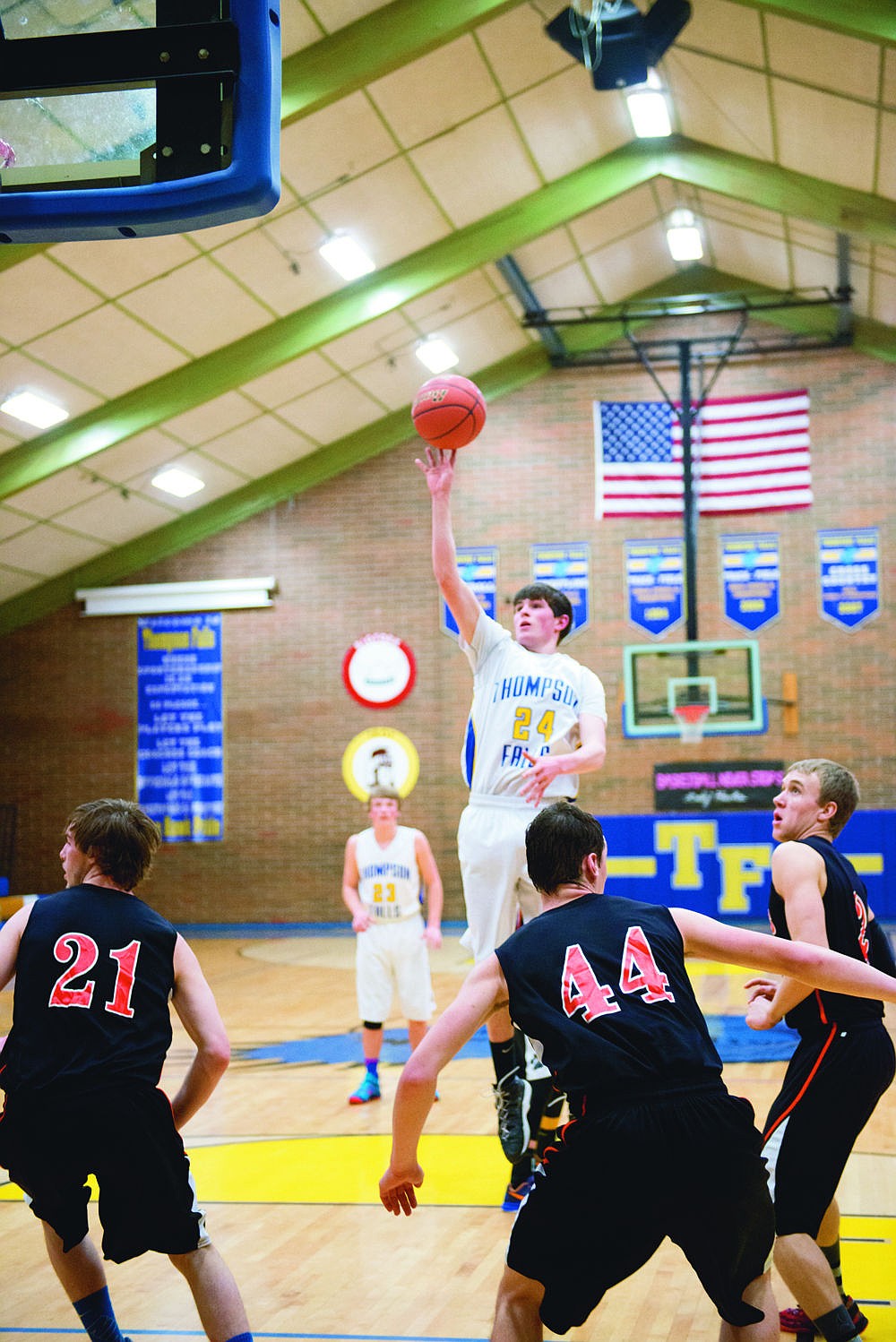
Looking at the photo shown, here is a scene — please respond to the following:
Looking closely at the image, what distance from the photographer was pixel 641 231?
15219mm

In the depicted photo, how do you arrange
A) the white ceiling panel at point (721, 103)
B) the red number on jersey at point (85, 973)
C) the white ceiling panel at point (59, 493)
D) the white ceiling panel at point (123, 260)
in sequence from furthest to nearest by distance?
the white ceiling panel at point (59, 493) < the white ceiling panel at point (721, 103) < the white ceiling panel at point (123, 260) < the red number on jersey at point (85, 973)

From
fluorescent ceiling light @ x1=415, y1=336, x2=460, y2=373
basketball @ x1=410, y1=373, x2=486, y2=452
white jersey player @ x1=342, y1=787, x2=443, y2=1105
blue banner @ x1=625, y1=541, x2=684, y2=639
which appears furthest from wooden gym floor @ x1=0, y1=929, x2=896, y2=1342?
fluorescent ceiling light @ x1=415, y1=336, x2=460, y2=373

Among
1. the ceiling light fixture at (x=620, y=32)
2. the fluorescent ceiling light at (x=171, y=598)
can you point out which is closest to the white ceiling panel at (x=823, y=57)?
the ceiling light fixture at (x=620, y=32)

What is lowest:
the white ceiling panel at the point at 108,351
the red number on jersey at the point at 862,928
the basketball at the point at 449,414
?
the red number on jersey at the point at 862,928

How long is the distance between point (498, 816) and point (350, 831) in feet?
39.3

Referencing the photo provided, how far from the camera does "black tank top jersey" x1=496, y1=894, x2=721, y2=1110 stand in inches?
99.3

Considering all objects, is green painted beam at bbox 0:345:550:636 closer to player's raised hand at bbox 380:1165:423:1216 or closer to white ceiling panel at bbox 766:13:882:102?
white ceiling panel at bbox 766:13:882:102

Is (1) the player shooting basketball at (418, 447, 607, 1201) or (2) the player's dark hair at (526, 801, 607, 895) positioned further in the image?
(1) the player shooting basketball at (418, 447, 607, 1201)

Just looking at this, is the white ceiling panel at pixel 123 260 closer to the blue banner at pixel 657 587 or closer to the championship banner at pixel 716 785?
the blue banner at pixel 657 587

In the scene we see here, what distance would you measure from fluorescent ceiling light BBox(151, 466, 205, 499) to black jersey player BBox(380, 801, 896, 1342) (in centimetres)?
1367

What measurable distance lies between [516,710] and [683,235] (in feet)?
35.8

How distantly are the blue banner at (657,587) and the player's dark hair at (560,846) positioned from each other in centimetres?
1324

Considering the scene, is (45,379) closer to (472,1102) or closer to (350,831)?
(350,831)

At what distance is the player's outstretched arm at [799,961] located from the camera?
2615 millimetres
